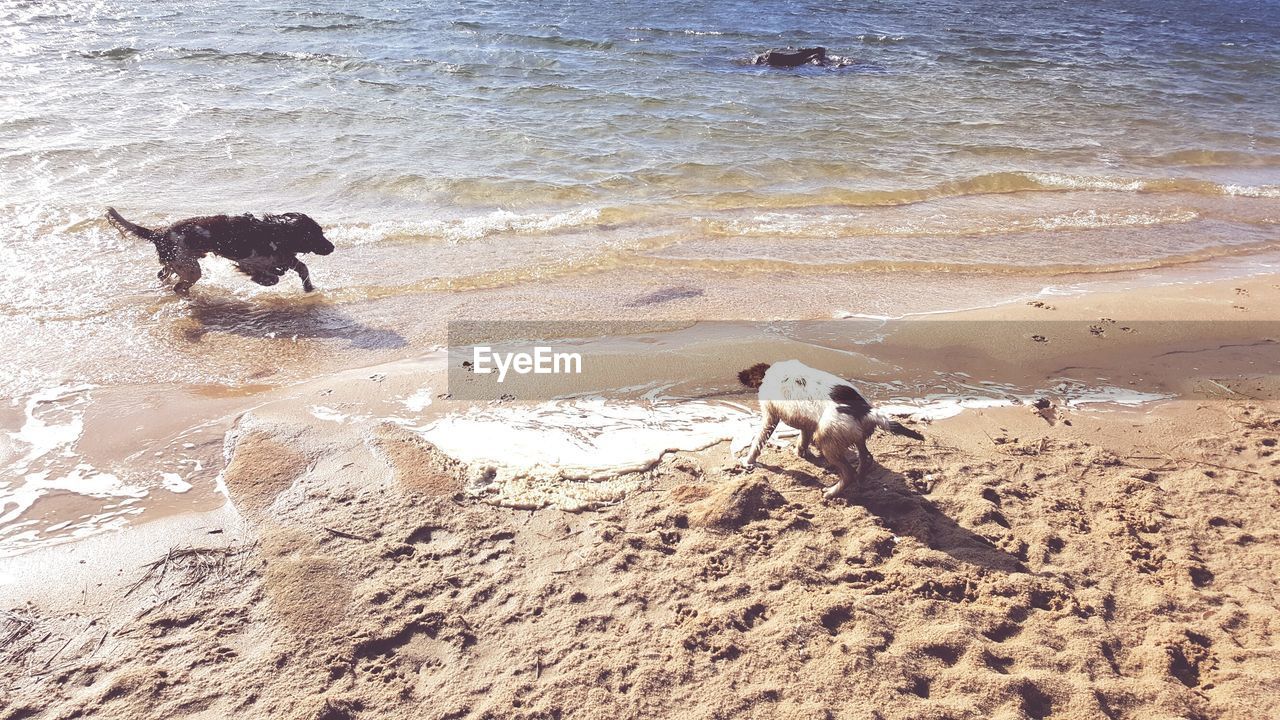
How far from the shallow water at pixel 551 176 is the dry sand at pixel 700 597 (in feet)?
7.26

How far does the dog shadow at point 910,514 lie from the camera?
372 cm

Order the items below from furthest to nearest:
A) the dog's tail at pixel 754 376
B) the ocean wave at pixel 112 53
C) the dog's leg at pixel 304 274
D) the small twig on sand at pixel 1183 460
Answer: the ocean wave at pixel 112 53
the dog's leg at pixel 304 274
the dog's tail at pixel 754 376
the small twig on sand at pixel 1183 460

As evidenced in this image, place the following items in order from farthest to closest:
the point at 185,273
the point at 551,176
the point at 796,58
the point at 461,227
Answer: the point at 796,58
the point at 551,176
the point at 461,227
the point at 185,273

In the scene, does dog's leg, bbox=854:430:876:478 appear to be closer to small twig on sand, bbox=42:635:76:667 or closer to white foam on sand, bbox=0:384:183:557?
small twig on sand, bbox=42:635:76:667

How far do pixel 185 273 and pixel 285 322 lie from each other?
3.96 ft

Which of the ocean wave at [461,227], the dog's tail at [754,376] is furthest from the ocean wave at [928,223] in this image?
the dog's tail at [754,376]

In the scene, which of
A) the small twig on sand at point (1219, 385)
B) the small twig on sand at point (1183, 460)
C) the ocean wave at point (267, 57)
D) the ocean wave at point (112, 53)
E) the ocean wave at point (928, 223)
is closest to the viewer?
the small twig on sand at point (1183, 460)

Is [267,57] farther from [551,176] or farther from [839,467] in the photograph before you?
[839,467]

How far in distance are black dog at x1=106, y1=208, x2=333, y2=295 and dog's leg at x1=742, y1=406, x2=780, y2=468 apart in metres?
5.12

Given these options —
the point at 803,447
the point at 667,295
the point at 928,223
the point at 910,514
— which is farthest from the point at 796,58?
the point at 910,514

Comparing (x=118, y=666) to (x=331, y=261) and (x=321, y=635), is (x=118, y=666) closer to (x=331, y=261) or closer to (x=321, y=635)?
(x=321, y=635)

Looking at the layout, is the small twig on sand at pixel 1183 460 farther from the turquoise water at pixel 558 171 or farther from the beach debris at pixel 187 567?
the beach debris at pixel 187 567

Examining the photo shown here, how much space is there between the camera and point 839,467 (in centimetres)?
412

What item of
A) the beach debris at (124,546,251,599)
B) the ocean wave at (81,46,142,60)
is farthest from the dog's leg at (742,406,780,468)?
the ocean wave at (81,46,142,60)
